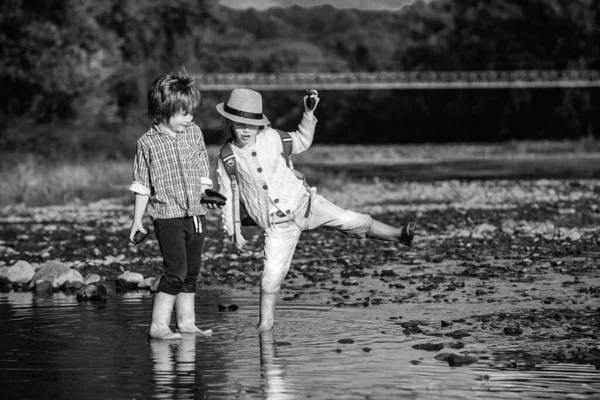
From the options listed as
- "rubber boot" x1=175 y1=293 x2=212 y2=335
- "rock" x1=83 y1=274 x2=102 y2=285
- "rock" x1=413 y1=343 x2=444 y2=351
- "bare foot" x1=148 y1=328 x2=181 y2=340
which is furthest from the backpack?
"rock" x1=83 y1=274 x2=102 y2=285

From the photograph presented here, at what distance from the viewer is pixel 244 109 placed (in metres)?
9.48

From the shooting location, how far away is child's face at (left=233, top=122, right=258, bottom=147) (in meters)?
9.53

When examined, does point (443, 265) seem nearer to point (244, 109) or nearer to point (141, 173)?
point (244, 109)

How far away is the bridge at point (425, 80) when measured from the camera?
367 ft

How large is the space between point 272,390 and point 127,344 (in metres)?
2.20

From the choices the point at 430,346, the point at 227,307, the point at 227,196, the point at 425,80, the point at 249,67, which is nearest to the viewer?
the point at 430,346

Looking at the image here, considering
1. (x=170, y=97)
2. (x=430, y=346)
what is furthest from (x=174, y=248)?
(x=430, y=346)

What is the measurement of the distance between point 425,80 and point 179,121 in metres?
123

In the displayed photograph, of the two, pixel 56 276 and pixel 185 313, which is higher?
pixel 56 276

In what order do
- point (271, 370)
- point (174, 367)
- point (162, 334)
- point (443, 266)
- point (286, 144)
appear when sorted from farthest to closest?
point (443, 266) < point (286, 144) < point (162, 334) < point (174, 367) < point (271, 370)

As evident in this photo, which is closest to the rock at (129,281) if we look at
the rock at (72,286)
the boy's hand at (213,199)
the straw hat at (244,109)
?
the rock at (72,286)

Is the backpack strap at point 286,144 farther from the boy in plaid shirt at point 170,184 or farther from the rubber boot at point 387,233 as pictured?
the rubber boot at point 387,233

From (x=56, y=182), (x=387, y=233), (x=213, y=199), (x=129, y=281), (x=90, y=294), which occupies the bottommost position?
(x=90, y=294)

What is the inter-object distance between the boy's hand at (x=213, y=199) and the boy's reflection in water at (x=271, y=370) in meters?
1.06
